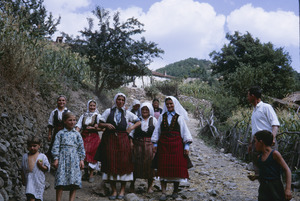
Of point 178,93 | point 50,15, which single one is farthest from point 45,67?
point 178,93

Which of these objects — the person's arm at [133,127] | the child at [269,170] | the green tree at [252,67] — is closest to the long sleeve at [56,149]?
the person's arm at [133,127]

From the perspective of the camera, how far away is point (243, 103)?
17.8 m

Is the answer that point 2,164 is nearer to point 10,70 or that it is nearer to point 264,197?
point 10,70

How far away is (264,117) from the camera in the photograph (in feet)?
12.9

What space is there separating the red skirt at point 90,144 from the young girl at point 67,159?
183 cm

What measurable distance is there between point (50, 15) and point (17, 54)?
3.97 meters

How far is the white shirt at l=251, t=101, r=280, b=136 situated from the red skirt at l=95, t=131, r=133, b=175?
2254 mm

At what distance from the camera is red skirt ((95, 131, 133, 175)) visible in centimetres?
484

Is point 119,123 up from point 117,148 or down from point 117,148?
up

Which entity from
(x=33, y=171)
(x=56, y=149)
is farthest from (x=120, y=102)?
(x=33, y=171)

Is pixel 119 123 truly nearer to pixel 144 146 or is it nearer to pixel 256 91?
pixel 144 146

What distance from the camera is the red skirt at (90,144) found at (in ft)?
19.5

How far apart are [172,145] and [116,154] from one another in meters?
1.03

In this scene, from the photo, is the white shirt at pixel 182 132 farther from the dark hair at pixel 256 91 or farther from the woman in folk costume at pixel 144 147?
the dark hair at pixel 256 91
